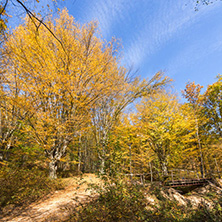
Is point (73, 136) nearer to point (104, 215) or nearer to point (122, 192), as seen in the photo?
point (122, 192)

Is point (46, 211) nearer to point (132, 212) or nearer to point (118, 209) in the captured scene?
point (118, 209)

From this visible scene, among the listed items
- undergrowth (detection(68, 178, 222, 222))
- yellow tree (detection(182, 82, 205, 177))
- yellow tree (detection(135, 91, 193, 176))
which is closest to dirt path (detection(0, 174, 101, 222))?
undergrowth (detection(68, 178, 222, 222))

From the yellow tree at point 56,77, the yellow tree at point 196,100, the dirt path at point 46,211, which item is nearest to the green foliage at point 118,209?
the dirt path at point 46,211

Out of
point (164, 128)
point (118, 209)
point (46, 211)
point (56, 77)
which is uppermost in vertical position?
point (56, 77)

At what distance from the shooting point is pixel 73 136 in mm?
7750

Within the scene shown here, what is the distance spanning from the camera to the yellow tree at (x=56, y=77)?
21.6ft

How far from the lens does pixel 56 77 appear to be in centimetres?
679

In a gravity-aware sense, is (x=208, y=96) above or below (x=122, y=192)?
above

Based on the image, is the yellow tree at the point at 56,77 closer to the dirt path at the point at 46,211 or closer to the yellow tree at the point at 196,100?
the dirt path at the point at 46,211

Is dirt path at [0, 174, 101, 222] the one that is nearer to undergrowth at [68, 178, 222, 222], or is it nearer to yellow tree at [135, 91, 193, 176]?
undergrowth at [68, 178, 222, 222]

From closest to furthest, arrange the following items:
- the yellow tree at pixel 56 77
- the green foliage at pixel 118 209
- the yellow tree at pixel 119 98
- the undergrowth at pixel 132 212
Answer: the undergrowth at pixel 132 212, the green foliage at pixel 118 209, the yellow tree at pixel 56 77, the yellow tree at pixel 119 98

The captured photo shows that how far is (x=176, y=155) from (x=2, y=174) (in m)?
13.6

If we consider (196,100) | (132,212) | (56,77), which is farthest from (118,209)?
(196,100)

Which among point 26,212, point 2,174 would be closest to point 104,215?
point 26,212
